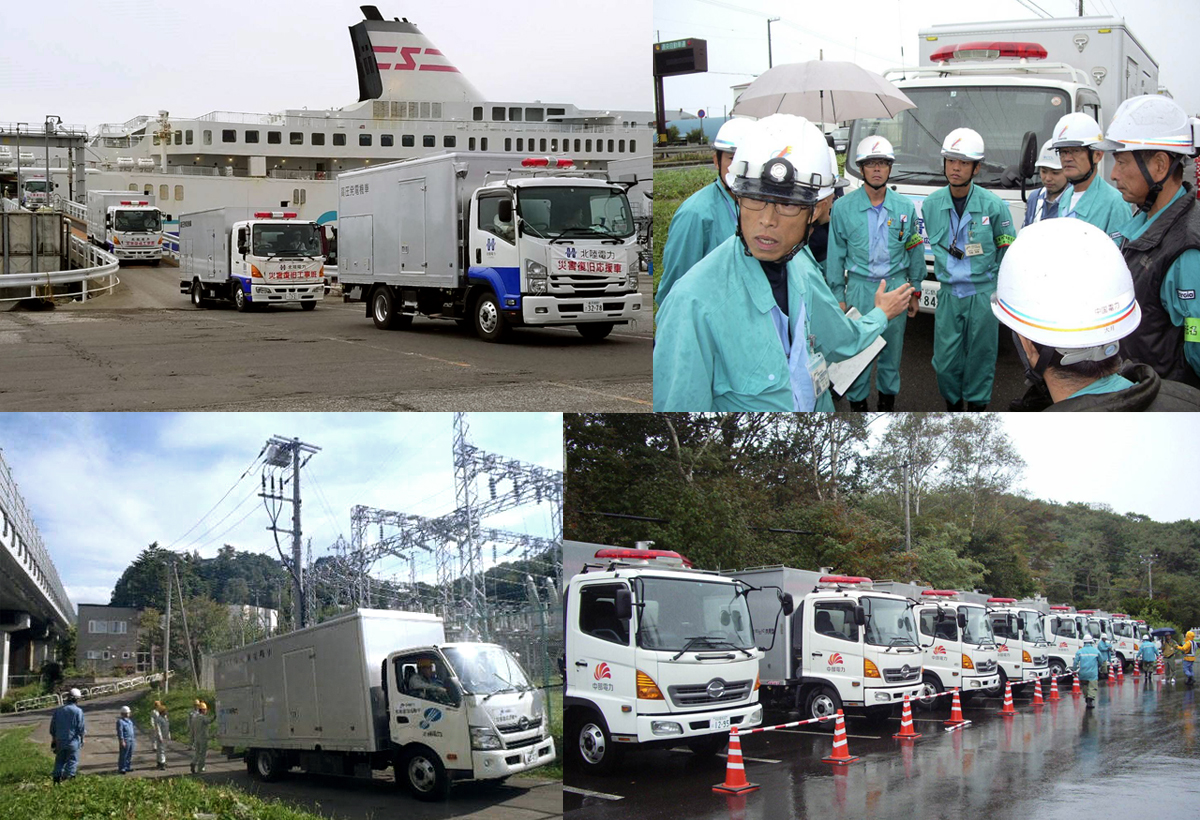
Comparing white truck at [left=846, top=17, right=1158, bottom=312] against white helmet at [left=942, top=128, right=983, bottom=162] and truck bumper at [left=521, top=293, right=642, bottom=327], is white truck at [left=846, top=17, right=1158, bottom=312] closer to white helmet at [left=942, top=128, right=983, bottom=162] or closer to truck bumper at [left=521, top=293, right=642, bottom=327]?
white helmet at [left=942, top=128, right=983, bottom=162]

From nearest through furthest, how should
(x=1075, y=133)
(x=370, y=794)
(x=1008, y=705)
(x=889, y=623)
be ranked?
(x=370, y=794)
(x=1075, y=133)
(x=889, y=623)
(x=1008, y=705)

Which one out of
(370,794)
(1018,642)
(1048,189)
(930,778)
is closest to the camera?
(370,794)

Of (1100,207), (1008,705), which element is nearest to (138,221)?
(1008,705)

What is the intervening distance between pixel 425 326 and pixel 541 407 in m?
7.86

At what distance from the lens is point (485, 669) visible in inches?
184

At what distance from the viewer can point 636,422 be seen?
7438 millimetres

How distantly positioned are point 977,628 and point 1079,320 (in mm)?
9814

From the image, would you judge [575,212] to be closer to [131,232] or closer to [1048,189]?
[1048,189]

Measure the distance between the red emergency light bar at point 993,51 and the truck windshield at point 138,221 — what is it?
34.5 metres

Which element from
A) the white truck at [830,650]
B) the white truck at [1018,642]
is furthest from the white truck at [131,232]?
the white truck at [830,650]

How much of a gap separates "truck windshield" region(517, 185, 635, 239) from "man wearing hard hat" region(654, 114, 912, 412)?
31.2 feet

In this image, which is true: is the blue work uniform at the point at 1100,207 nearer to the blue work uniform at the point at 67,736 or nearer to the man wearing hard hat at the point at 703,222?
the man wearing hard hat at the point at 703,222

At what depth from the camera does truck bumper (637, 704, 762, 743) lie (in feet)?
20.6

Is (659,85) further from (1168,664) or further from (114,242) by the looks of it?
(114,242)
